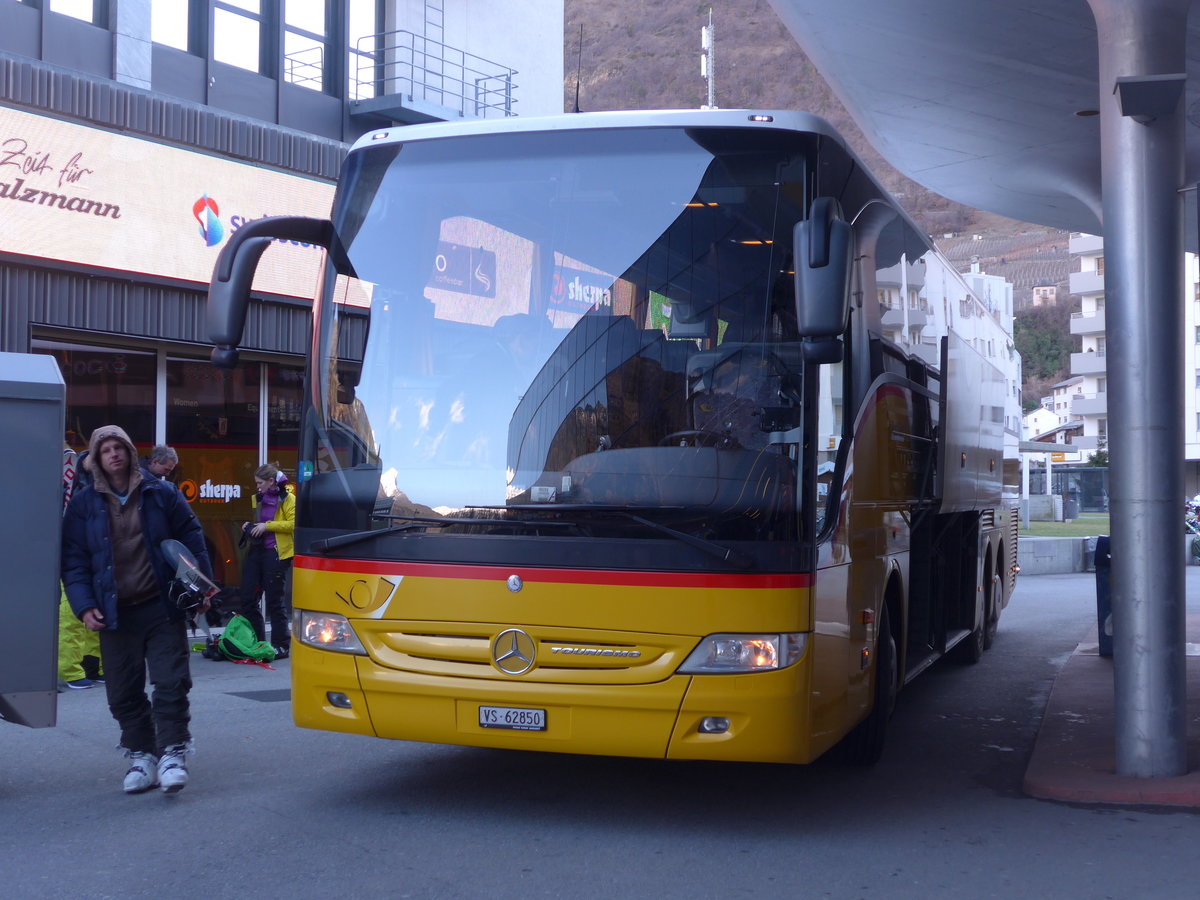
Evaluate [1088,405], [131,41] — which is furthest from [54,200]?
[1088,405]

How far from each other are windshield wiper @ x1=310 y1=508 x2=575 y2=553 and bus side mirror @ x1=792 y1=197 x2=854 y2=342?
4.37 ft

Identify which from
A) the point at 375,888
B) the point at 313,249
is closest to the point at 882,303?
the point at 375,888

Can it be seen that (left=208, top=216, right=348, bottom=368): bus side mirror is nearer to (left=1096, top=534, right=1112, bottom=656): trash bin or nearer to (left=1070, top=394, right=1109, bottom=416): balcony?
(left=1096, top=534, right=1112, bottom=656): trash bin

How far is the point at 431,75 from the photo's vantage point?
61.3 ft

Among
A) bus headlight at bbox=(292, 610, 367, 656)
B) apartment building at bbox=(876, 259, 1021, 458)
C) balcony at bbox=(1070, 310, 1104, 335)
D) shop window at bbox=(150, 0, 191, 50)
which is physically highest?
balcony at bbox=(1070, 310, 1104, 335)

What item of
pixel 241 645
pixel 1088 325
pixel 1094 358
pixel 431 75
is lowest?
pixel 241 645

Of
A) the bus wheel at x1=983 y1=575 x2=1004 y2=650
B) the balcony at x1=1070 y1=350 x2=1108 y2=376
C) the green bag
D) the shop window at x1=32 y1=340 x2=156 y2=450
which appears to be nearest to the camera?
the green bag

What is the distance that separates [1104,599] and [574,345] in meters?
9.14

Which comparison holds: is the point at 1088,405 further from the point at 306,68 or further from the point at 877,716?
the point at 877,716

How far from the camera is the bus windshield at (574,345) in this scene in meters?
5.96

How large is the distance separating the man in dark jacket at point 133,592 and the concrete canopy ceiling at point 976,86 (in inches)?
243

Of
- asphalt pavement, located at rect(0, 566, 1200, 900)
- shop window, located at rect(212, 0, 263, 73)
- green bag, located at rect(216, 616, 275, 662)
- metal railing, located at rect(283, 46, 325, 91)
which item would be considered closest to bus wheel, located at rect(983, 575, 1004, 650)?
asphalt pavement, located at rect(0, 566, 1200, 900)

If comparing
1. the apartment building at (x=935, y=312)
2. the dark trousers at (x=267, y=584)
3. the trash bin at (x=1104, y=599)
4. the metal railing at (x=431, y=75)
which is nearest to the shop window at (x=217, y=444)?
the dark trousers at (x=267, y=584)

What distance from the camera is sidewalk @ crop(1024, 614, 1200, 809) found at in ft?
22.6
